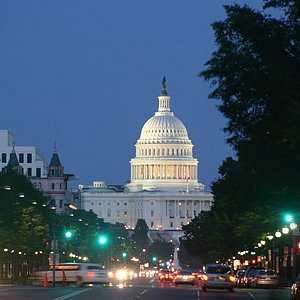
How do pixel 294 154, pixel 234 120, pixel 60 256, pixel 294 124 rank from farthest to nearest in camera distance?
pixel 60 256 < pixel 234 120 < pixel 294 154 < pixel 294 124

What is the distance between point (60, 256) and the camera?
17288 centimetres

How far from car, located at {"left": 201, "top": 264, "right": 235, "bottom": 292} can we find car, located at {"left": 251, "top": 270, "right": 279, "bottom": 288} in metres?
6.97

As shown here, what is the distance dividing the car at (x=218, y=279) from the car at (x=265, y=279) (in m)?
6.97

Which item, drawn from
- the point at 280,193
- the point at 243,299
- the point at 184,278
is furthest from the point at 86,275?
the point at 280,193

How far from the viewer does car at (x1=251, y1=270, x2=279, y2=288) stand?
3784 inches

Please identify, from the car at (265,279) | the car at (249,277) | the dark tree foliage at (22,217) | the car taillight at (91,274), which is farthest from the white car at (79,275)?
the dark tree foliage at (22,217)

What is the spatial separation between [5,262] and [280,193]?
81308 millimetres

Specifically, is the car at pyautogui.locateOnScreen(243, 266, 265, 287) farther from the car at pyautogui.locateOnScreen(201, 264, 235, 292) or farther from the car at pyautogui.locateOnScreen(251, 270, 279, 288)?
the car at pyautogui.locateOnScreen(201, 264, 235, 292)

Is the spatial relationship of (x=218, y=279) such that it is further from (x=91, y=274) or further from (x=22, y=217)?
(x=22, y=217)

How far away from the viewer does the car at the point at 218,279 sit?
88.8 meters

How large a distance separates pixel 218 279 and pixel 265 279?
8.34m

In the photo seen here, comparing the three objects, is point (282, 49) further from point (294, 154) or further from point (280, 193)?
point (280, 193)

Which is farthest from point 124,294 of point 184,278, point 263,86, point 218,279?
point 184,278

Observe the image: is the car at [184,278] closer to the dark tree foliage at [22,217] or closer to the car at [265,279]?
the car at [265,279]
